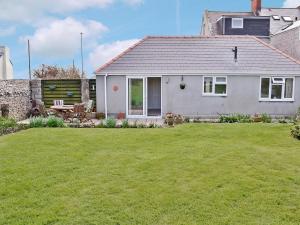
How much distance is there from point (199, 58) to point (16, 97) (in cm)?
1035

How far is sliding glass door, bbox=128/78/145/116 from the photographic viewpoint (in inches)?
709

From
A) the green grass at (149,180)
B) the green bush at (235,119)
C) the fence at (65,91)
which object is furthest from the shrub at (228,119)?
the fence at (65,91)

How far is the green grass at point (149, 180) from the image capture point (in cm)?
488

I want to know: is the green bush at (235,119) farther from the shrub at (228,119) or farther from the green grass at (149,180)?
the green grass at (149,180)

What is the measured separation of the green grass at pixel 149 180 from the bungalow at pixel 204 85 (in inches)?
270

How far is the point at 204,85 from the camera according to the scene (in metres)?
17.8

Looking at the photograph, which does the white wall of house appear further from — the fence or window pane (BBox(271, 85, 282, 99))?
window pane (BBox(271, 85, 282, 99))

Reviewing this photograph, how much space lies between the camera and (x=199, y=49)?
18812 millimetres

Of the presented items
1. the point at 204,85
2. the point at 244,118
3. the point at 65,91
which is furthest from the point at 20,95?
the point at 244,118

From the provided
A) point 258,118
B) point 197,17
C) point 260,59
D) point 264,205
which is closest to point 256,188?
point 264,205

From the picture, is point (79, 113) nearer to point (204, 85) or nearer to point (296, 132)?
point (204, 85)

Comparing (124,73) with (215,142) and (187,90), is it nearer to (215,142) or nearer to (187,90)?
(187,90)

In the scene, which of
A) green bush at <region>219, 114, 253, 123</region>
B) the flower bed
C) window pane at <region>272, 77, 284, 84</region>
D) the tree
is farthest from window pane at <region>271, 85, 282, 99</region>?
the tree

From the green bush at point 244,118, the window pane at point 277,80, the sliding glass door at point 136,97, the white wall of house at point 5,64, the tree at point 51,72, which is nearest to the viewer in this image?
the green bush at point 244,118
